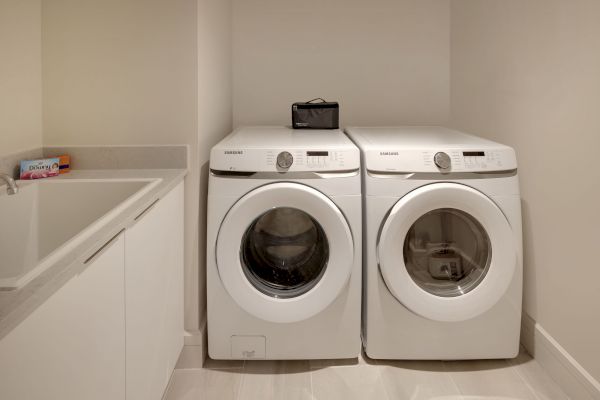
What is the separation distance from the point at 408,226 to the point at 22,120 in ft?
4.79

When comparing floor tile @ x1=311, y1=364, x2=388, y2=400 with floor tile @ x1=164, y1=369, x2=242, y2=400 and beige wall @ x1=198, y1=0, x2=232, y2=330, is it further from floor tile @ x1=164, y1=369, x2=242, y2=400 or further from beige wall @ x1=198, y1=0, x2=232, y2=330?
beige wall @ x1=198, y1=0, x2=232, y2=330

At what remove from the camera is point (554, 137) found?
2.10m

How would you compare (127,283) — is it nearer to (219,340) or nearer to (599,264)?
(219,340)

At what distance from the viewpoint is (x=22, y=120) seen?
192 cm

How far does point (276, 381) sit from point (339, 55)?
1.85 meters

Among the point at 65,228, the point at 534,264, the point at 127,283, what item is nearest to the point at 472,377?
the point at 534,264

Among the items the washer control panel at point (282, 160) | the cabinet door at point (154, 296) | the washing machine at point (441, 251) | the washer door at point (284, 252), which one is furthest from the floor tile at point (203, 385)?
the washer control panel at point (282, 160)

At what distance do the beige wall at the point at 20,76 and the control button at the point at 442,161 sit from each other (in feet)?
4.93

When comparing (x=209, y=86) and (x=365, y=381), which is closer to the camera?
(x=365, y=381)

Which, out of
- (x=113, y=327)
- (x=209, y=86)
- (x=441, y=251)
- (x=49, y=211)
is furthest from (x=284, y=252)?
(x=113, y=327)

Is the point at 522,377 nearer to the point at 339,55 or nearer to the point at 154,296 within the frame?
the point at 154,296

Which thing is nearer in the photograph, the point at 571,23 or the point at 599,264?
the point at 599,264

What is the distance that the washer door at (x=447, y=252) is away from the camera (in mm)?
2082

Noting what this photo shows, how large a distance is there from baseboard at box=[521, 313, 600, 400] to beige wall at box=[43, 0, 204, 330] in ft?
5.20
